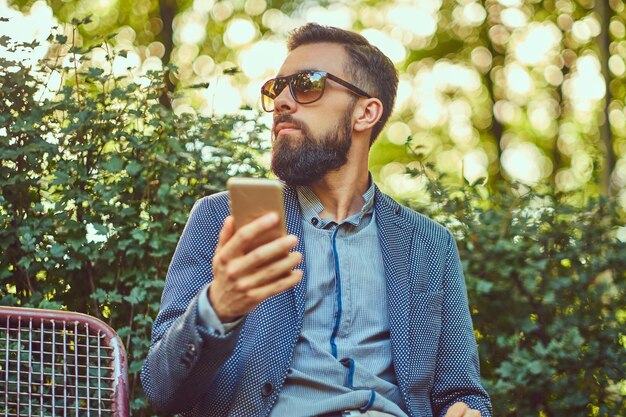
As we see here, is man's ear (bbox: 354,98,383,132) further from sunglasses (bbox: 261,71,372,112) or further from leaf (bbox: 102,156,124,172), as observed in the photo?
leaf (bbox: 102,156,124,172)

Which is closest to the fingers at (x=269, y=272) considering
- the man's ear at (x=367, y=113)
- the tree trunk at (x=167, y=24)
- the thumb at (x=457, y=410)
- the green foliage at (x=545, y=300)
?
the thumb at (x=457, y=410)

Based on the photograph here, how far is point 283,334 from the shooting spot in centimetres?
253

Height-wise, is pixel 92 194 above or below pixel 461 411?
above

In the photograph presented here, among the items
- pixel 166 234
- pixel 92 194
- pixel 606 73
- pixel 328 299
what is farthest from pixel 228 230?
pixel 606 73

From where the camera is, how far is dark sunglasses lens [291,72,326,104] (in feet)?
10.0

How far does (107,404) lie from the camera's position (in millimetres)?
3623

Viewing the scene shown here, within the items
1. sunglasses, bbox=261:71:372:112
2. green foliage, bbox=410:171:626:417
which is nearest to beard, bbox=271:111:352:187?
sunglasses, bbox=261:71:372:112

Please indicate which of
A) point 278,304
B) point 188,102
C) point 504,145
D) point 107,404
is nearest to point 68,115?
point 188,102

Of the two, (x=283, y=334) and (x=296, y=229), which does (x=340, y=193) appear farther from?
(x=283, y=334)

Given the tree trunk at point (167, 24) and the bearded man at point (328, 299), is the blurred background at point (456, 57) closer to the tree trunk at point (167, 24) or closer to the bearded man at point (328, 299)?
the tree trunk at point (167, 24)

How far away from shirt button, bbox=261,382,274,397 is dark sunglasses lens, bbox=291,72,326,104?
1167mm

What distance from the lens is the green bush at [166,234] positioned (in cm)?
378

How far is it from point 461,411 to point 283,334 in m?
0.72

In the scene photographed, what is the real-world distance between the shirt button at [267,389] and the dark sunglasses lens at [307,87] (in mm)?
1167
